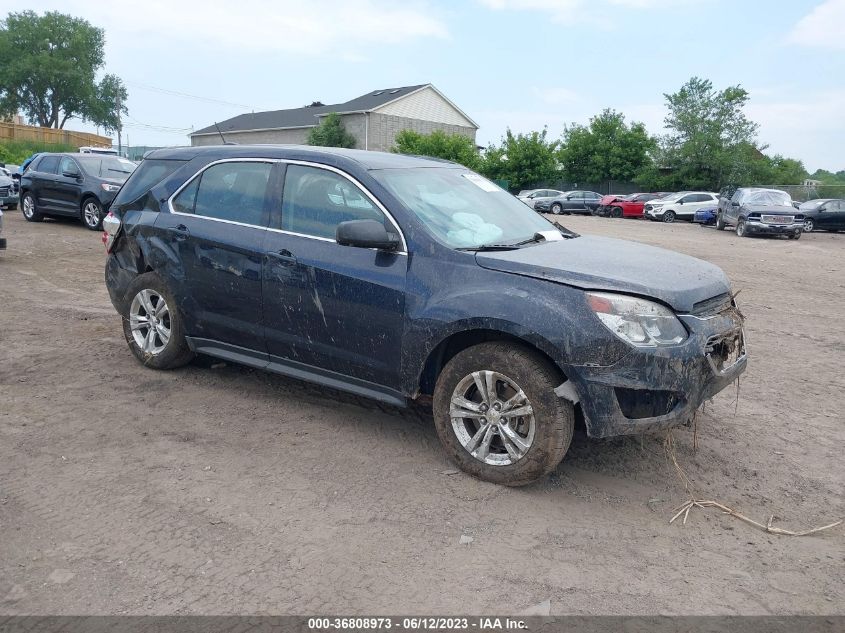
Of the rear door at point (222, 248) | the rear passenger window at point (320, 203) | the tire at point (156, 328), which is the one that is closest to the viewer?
the rear passenger window at point (320, 203)

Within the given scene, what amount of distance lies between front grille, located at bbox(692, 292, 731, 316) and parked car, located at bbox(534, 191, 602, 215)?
37621mm

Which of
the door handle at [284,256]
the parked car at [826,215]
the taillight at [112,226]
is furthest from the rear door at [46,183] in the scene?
the parked car at [826,215]

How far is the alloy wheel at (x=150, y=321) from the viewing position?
19.0 ft

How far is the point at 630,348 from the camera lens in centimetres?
377

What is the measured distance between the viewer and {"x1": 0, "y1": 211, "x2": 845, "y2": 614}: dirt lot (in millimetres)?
3127

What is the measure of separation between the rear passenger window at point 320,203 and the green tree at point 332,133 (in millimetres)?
48864

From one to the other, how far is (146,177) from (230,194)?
43.1 inches

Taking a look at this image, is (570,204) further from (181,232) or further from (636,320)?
(636,320)

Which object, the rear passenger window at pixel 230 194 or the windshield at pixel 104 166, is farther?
the windshield at pixel 104 166

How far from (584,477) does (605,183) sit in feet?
160

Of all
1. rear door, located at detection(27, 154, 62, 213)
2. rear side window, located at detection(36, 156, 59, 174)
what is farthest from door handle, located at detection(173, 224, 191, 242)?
rear side window, located at detection(36, 156, 59, 174)

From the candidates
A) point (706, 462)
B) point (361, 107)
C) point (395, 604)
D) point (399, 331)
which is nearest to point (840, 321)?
point (706, 462)

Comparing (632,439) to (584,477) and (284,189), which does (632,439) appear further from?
(284,189)

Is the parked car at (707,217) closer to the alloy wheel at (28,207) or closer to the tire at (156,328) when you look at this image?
the alloy wheel at (28,207)
